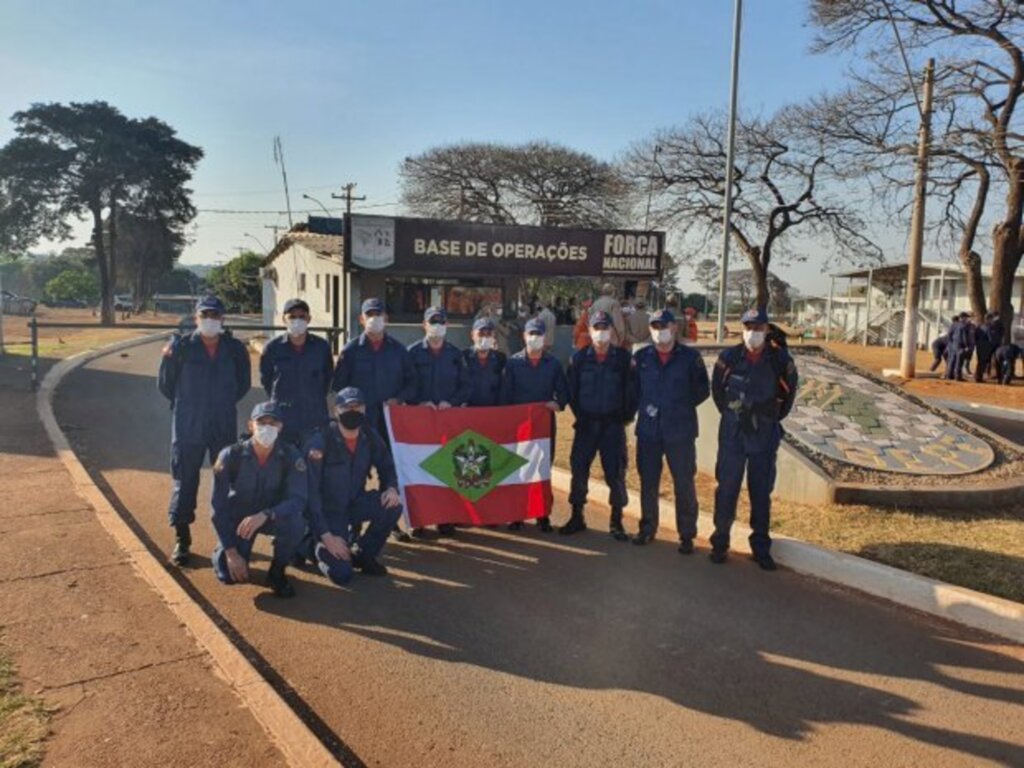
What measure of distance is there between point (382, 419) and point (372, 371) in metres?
0.40

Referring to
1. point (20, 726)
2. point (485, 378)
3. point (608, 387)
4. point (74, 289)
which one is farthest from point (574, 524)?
point (74, 289)

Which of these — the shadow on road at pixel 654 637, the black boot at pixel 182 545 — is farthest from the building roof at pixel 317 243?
the shadow on road at pixel 654 637

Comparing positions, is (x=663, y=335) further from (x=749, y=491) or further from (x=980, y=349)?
(x=980, y=349)

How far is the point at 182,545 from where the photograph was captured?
17.9ft

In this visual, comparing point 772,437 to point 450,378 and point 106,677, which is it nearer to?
point 450,378

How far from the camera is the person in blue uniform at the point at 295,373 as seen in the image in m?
6.01

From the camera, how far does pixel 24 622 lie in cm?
424

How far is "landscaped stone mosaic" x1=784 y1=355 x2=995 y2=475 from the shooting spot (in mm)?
7246

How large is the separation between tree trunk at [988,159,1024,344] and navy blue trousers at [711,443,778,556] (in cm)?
1573

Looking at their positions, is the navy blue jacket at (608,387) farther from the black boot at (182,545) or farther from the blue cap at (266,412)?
the black boot at (182,545)

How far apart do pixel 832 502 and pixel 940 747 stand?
336 cm

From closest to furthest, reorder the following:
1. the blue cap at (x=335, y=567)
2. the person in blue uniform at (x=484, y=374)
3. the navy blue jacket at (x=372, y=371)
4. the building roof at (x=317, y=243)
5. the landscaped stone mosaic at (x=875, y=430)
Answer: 1. the blue cap at (x=335, y=567)
2. the navy blue jacket at (x=372, y=371)
3. the person in blue uniform at (x=484, y=374)
4. the landscaped stone mosaic at (x=875, y=430)
5. the building roof at (x=317, y=243)

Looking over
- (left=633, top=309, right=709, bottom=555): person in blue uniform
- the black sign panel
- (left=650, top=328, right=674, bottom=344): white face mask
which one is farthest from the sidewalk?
the black sign panel

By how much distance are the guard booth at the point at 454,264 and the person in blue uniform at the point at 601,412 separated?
981 cm
